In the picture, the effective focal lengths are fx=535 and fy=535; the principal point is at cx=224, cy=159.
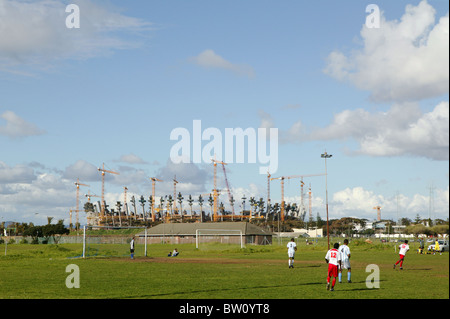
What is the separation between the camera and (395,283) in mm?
27125

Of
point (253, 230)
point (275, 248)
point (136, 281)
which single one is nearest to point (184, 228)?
point (253, 230)

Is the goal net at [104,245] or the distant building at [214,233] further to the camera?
the distant building at [214,233]

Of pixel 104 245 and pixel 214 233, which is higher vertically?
pixel 104 245

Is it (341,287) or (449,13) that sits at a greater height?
(449,13)

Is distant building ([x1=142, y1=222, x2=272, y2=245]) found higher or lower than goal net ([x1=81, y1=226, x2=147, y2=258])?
lower

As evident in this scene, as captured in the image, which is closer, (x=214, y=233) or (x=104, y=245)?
(x=104, y=245)

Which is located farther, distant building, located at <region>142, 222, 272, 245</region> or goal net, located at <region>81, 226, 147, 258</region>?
distant building, located at <region>142, 222, 272, 245</region>

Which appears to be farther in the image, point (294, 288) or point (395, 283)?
point (395, 283)

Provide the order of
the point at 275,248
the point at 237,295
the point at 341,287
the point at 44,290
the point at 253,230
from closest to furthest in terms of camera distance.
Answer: the point at 237,295 → the point at 44,290 → the point at 341,287 → the point at 275,248 → the point at 253,230

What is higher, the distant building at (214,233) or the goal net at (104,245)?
the goal net at (104,245)

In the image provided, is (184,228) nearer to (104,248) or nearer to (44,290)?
(104,248)
